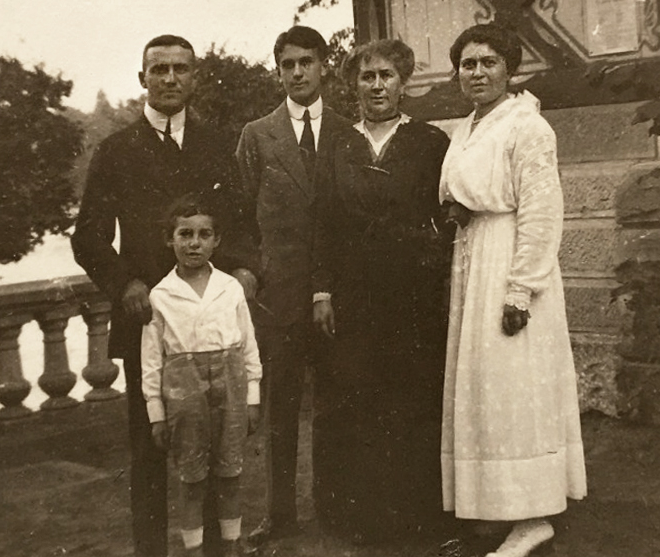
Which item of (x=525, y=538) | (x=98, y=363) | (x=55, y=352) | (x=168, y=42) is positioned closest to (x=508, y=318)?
(x=525, y=538)

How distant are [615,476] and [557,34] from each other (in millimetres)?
2183

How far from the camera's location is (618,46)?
15.1 feet

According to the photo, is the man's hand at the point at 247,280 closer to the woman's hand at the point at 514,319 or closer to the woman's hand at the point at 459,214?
the woman's hand at the point at 459,214

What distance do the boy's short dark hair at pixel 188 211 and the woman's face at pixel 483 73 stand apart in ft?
3.25

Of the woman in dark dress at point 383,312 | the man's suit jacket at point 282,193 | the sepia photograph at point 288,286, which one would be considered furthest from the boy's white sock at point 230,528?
the man's suit jacket at point 282,193

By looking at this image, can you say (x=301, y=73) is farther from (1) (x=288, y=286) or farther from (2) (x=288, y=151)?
(1) (x=288, y=286)

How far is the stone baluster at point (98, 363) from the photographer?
4.14 meters

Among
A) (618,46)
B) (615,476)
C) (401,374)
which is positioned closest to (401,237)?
(401,374)

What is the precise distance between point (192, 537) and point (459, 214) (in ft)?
4.61

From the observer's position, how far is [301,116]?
11.8 feet

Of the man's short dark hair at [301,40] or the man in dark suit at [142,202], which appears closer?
the man in dark suit at [142,202]

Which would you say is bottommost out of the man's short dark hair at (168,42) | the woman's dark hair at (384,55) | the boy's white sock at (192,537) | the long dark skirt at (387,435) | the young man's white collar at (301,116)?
the boy's white sock at (192,537)

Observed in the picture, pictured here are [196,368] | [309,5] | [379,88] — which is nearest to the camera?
[196,368]

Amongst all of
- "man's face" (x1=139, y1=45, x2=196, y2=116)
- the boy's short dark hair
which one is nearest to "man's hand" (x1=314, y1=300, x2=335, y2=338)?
the boy's short dark hair
